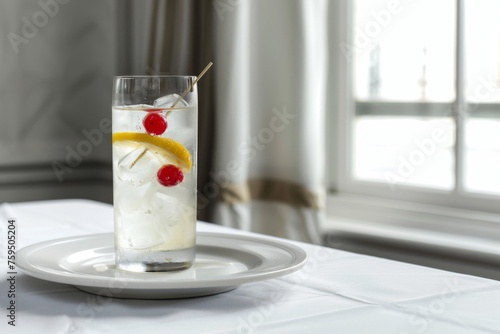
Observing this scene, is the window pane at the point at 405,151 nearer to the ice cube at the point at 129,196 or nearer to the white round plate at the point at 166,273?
the white round plate at the point at 166,273

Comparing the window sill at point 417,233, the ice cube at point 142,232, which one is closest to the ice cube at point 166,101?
the ice cube at point 142,232

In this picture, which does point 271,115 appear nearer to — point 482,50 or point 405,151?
point 405,151

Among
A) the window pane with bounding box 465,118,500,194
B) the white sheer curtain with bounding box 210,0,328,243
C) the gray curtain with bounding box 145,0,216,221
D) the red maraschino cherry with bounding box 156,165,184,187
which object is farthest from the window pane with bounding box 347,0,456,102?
the red maraschino cherry with bounding box 156,165,184,187

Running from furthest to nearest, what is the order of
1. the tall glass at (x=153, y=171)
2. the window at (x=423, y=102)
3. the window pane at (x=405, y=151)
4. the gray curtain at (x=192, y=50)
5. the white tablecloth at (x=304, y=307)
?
the gray curtain at (x=192, y=50) < the window pane at (x=405, y=151) < the window at (x=423, y=102) < the tall glass at (x=153, y=171) < the white tablecloth at (x=304, y=307)

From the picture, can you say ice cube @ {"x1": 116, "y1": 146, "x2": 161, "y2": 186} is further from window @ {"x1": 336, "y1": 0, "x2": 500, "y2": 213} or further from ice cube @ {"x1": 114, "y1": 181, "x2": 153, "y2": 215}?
window @ {"x1": 336, "y1": 0, "x2": 500, "y2": 213}

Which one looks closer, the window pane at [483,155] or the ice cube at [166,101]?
the ice cube at [166,101]

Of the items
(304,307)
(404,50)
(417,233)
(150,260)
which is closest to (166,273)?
(150,260)
